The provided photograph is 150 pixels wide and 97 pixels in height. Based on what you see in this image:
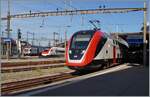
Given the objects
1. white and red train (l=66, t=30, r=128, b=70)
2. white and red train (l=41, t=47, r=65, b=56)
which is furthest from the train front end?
white and red train (l=41, t=47, r=65, b=56)

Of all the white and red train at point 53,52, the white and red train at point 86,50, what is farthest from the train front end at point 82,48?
the white and red train at point 53,52

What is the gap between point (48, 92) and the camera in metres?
12.5

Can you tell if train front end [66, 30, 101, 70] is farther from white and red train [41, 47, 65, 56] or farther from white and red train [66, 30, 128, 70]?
white and red train [41, 47, 65, 56]

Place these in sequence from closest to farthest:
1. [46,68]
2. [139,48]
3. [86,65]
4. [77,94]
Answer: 1. [77,94]
2. [86,65]
3. [46,68]
4. [139,48]

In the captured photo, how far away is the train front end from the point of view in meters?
21.5

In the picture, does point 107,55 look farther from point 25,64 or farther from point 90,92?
point 90,92

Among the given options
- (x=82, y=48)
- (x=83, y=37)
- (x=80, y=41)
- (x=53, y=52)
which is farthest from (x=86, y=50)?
(x=53, y=52)

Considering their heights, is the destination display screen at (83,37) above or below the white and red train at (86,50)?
above

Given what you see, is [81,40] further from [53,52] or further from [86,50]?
[53,52]

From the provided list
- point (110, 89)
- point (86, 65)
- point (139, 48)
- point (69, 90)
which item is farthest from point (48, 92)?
point (139, 48)

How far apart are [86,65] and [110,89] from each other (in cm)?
834

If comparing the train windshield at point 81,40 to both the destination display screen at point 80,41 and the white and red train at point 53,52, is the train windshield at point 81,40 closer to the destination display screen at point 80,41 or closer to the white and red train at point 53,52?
the destination display screen at point 80,41

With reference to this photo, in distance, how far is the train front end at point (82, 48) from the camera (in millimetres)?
21500

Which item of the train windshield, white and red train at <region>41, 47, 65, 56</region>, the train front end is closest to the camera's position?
the train front end
